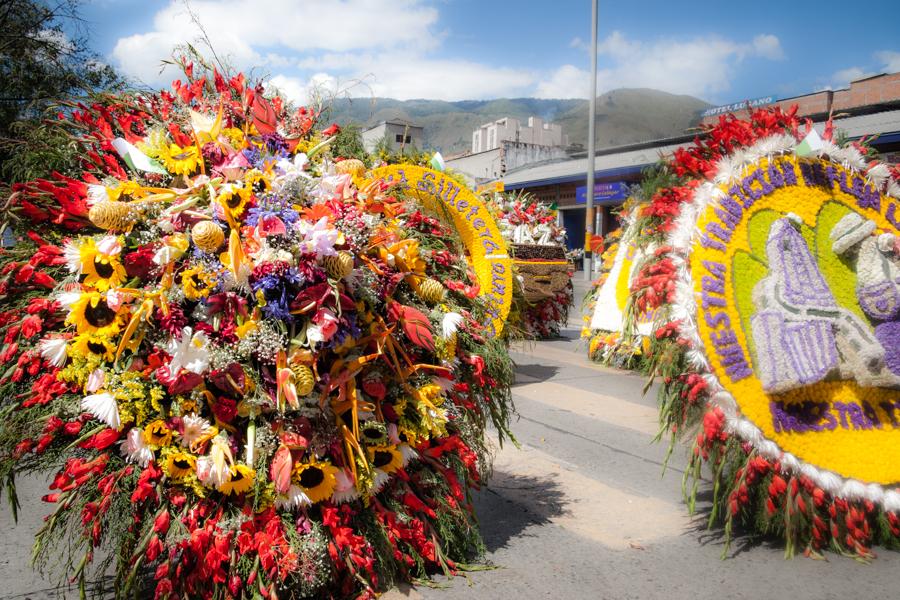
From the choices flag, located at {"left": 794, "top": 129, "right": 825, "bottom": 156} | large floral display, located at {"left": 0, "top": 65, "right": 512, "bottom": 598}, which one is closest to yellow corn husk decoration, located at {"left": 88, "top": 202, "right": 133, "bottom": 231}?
large floral display, located at {"left": 0, "top": 65, "right": 512, "bottom": 598}

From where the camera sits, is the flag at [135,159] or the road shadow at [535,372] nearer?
the flag at [135,159]

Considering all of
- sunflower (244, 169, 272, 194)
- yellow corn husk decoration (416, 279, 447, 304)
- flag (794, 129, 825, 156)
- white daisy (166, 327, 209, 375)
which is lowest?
white daisy (166, 327, 209, 375)

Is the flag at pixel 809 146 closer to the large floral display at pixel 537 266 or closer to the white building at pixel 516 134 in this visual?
the large floral display at pixel 537 266

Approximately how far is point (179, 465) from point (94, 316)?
27.6 inches

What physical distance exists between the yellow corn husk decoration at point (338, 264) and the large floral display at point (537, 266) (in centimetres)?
587

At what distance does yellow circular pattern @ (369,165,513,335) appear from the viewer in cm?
728

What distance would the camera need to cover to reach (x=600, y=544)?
13.1 feet

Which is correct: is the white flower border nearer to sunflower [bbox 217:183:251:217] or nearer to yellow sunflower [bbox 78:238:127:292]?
sunflower [bbox 217:183:251:217]

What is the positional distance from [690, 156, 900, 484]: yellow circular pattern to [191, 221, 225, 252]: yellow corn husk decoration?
2.46 m

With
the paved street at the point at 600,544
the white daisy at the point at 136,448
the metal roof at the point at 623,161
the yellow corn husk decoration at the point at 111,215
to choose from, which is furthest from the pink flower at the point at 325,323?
the metal roof at the point at 623,161

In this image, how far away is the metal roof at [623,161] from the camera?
1795 cm

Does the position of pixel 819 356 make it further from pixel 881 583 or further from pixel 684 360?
pixel 881 583

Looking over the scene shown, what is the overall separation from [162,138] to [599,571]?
303cm

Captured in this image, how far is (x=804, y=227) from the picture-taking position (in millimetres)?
4234
